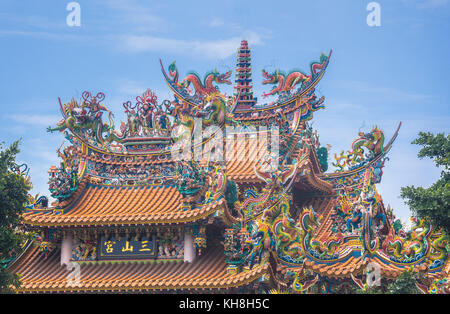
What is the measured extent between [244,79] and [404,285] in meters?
11.8

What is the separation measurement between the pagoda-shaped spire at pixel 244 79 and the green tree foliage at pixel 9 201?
30.8 feet

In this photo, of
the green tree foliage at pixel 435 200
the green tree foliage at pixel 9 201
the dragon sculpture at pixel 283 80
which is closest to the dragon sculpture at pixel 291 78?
the dragon sculpture at pixel 283 80

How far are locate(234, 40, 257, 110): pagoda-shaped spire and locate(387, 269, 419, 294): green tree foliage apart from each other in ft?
33.1

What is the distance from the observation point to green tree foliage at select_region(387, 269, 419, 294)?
70.9 ft

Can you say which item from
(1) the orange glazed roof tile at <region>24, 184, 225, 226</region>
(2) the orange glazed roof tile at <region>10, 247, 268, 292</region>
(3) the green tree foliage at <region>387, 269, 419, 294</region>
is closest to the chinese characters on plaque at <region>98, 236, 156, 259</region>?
(2) the orange glazed roof tile at <region>10, 247, 268, 292</region>

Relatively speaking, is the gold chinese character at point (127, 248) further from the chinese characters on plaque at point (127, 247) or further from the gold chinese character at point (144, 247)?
the gold chinese character at point (144, 247)

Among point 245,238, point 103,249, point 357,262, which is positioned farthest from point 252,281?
point 103,249

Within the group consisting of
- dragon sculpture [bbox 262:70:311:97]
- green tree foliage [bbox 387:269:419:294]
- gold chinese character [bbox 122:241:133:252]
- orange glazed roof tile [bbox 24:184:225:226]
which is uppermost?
dragon sculpture [bbox 262:70:311:97]

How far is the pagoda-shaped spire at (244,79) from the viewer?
30.5 meters

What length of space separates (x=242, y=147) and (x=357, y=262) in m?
6.58

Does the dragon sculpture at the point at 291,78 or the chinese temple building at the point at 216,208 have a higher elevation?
the dragon sculpture at the point at 291,78

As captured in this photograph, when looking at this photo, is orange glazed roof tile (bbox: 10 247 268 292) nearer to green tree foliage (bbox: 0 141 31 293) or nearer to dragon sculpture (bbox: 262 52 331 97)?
green tree foliage (bbox: 0 141 31 293)

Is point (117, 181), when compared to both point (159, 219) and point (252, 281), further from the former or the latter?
point (252, 281)

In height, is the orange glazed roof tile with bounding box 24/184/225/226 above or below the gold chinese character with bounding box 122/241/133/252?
above
